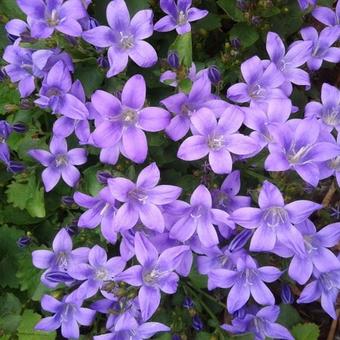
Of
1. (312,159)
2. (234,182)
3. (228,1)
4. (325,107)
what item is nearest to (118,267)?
(234,182)

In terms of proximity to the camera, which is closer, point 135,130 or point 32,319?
point 135,130

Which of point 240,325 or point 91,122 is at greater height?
point 91,122

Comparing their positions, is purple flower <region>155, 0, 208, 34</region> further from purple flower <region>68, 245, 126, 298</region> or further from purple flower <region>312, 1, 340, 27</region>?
purple flower <region>68, 245, 126, 298</region>

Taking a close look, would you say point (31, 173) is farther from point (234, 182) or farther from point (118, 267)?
point (234, 182)

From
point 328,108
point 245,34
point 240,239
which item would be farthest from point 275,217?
point 245,34

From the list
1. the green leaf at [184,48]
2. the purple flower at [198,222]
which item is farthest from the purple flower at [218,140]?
the green leaf at [184,48]

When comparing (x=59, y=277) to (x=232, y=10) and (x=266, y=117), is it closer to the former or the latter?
(x=266, y=117)

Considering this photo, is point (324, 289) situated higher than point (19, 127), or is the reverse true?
point (19, 127)
